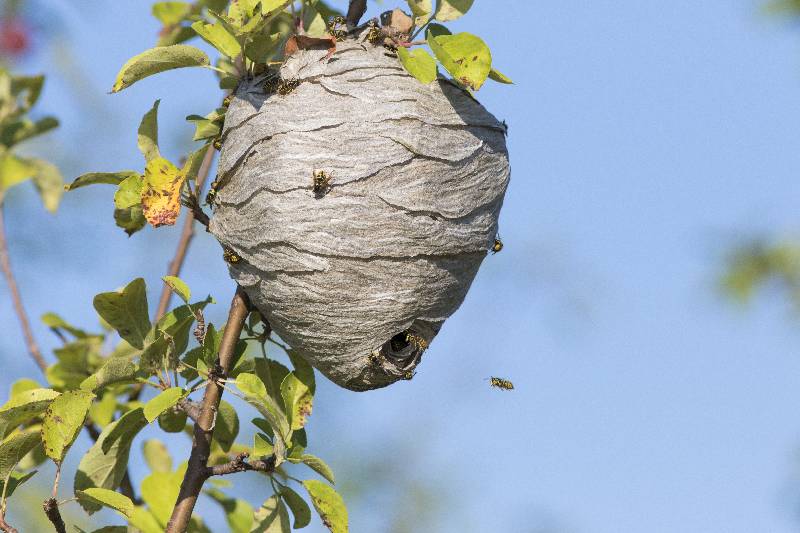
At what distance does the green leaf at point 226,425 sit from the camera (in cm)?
234

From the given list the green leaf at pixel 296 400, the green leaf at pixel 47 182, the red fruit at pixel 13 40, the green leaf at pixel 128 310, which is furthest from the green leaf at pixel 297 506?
the red fruit at pixel 13 40

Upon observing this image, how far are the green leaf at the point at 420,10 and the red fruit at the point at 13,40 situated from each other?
146 inches

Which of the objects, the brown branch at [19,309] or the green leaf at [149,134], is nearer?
the green leaf at [149,134]

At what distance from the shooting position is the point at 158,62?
1938 millimetres

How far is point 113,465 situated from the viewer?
2.22m

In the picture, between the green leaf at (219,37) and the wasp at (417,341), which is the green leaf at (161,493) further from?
the green leaf at (219,37)

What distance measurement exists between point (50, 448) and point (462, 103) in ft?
3.55

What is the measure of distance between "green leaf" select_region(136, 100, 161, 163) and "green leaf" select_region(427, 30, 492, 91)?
64 cm

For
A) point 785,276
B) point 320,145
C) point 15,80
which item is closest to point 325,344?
point 320,145

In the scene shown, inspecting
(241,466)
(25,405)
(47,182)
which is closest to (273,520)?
(241,466)

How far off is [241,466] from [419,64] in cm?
89

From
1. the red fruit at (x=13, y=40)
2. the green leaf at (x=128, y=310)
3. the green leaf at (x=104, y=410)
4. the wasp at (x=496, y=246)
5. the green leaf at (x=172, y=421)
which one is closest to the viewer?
the green leaf at (x=128, y=310)

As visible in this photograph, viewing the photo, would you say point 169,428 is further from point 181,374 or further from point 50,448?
point 50,448

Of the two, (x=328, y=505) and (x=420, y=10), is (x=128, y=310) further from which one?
(x=420, y=10)
